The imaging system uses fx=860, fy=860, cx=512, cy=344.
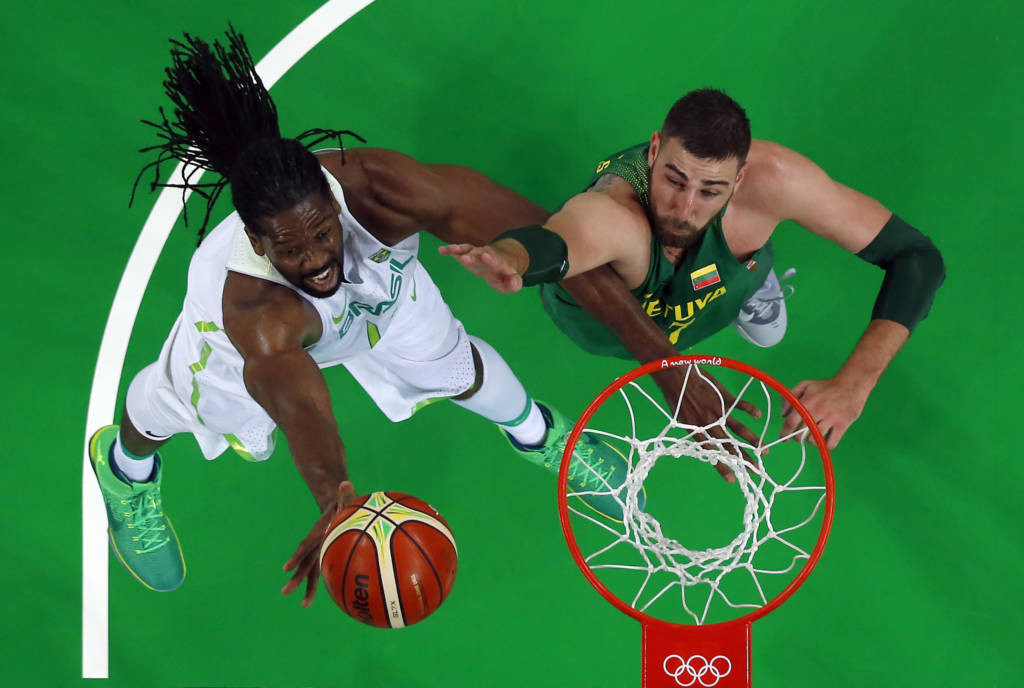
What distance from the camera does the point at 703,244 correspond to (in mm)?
2850

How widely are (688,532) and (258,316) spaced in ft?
6.86

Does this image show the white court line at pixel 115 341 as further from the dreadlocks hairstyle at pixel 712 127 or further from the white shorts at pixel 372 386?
the dreadlocks hairstyle at pixel 712 127

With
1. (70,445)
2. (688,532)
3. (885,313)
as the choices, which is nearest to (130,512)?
(70,445)

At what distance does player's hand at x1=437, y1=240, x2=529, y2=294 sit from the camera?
6.73 ft

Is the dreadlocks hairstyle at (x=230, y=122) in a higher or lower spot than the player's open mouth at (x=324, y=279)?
higher

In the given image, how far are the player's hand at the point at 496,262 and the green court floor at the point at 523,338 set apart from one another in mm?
1671

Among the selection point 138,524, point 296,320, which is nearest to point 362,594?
point 296,320

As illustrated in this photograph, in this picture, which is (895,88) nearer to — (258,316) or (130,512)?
(258,316)

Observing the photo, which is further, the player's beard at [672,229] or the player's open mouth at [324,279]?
the player's beard at [672,229]

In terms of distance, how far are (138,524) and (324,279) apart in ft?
5.82

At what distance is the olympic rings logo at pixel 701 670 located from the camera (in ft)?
8.11

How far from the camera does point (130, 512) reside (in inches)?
140

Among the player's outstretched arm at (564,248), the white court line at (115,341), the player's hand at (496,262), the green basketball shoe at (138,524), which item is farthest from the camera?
the white court line at (115,341)

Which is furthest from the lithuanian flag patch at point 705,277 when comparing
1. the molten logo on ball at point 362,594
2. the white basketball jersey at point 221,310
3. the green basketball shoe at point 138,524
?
the green basketball shoe at point 138,524
